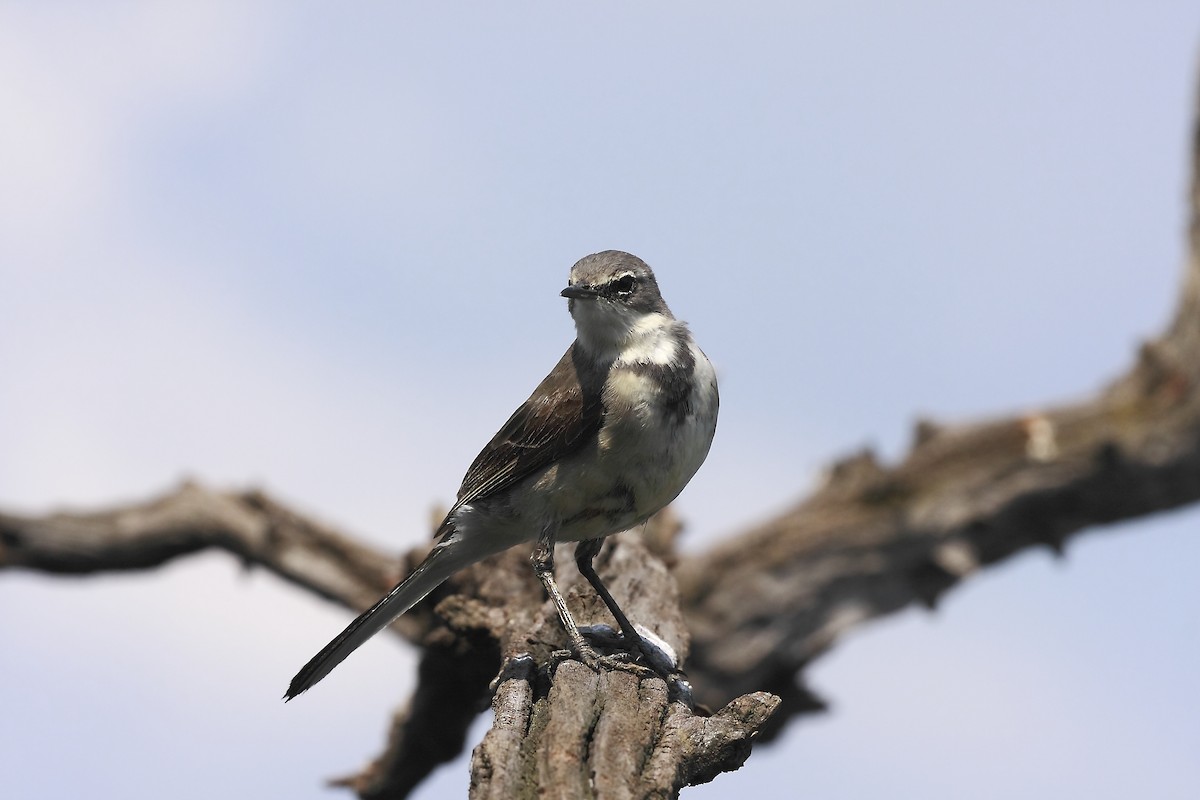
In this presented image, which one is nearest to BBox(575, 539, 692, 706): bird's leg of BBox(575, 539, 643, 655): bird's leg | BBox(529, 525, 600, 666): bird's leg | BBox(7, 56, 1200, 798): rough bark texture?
BBox(575, 539, 643, 655): bird's leg

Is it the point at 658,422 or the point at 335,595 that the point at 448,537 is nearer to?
the point at 658,422

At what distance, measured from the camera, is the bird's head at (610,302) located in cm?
745

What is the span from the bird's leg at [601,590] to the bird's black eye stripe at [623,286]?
57.0 inches

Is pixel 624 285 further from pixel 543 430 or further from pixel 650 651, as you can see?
pixel 650 651

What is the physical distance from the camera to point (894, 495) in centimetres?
1355

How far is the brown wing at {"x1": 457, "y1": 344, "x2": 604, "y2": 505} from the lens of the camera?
7.14m

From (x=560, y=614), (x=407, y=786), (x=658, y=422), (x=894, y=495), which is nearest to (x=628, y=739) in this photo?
(x=560, y=614)

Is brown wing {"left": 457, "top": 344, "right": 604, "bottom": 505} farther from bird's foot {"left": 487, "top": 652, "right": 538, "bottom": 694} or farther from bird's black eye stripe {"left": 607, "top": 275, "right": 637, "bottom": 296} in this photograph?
bird's foot {"left": 487, "top": 652, "right": 538, "bottom": 694}

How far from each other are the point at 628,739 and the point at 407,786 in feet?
19.0

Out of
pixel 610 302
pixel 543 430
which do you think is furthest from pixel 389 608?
pixel 610 302

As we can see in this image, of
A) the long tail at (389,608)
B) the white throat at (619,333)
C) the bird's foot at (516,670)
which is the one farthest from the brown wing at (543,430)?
the bird's foot at (516,670)

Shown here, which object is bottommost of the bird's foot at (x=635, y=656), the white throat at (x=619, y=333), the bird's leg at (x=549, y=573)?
the bird's foot at (x=635, y=656)

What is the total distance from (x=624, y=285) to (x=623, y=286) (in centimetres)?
1

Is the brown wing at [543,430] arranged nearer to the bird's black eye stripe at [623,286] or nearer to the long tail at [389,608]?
the long tail at [389,608]
